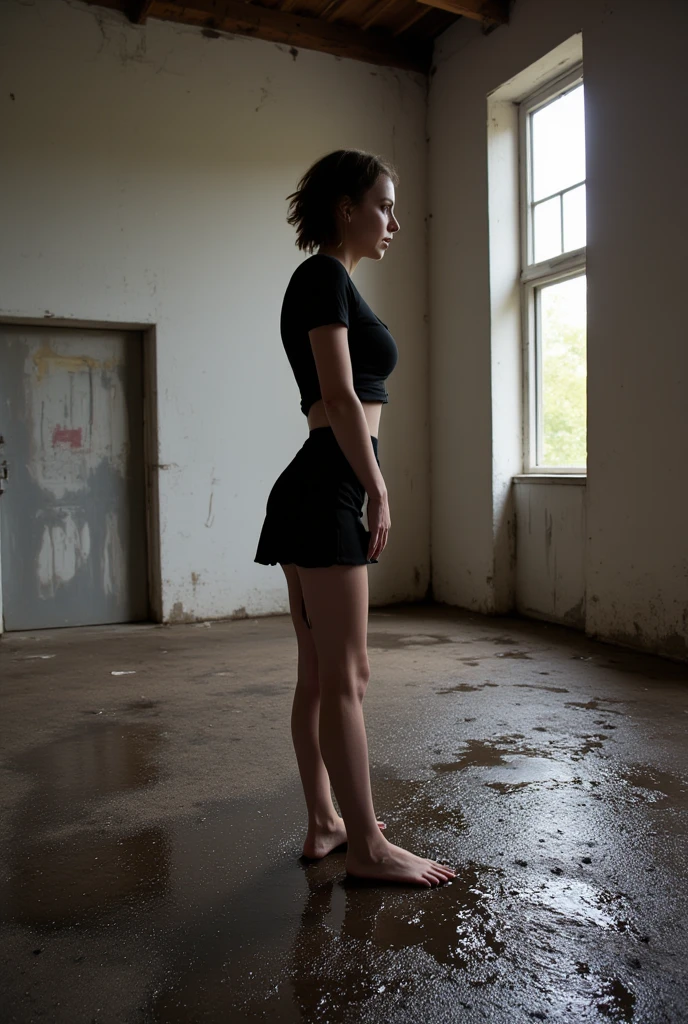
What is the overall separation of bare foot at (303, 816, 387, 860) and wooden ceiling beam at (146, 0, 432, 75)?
4.96 metres

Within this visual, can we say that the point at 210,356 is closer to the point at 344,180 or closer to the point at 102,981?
the point at 344,180

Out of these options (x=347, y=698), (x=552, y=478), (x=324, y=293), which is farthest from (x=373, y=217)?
(x=552, y=478)

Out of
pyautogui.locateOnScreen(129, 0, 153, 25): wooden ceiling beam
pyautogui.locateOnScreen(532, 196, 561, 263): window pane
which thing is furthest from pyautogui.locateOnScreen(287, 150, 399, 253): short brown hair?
pyautogui.locateOnScreen(129, 0, 153, 25): wooden ceiling beam

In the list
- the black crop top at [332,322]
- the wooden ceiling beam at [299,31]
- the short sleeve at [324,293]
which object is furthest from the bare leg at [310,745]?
the wooden ceiling beam at [299,31]

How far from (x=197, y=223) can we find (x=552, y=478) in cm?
277

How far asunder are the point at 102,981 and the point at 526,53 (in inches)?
202

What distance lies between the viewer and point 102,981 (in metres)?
1.45

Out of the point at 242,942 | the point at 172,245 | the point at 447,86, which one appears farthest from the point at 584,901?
the point at 447,86

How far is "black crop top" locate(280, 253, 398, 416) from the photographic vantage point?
1.62 metres

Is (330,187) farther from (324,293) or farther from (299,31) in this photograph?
(299,31)

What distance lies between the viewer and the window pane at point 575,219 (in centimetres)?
473

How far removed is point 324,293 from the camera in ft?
5.30

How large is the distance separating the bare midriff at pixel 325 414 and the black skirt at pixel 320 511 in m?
0.02

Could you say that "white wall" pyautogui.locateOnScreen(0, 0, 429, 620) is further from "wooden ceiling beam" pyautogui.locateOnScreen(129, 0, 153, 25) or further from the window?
the window
